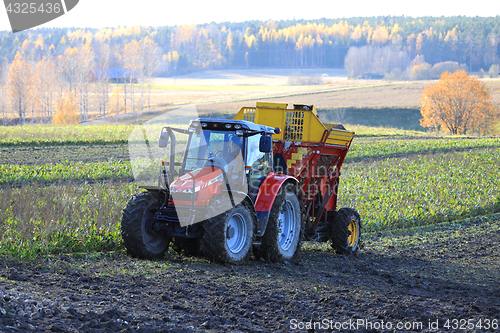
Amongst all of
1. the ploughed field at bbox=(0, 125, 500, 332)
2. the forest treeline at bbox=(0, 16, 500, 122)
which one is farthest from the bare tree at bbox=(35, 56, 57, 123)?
the ploughed field at bbox=(0, 125, 500, 332)

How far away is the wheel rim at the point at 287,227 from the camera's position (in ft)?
29.4

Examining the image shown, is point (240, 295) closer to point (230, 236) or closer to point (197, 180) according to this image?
point (230, 236)

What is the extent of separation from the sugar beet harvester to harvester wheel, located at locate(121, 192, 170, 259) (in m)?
0.02

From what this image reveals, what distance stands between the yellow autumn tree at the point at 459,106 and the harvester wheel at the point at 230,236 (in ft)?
187

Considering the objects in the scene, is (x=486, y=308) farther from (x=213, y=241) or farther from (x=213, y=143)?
(x=213, y=143)

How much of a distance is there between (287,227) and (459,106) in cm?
5703

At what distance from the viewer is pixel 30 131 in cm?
3403

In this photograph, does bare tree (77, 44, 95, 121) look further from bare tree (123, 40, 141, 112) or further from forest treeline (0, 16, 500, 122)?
forest treeline (0, 16, 500, 122)

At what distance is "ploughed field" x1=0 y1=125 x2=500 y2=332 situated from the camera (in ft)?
17.9

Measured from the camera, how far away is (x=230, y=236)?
25.2ft

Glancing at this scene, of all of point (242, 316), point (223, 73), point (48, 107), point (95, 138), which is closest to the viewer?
point (242, 316)

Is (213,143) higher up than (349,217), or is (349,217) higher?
(213,143)

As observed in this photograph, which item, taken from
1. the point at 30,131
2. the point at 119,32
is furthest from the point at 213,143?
the point at 119,32

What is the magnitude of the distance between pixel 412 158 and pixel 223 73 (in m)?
115
